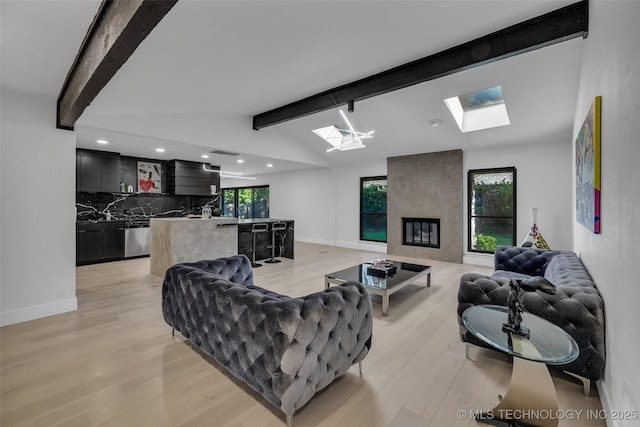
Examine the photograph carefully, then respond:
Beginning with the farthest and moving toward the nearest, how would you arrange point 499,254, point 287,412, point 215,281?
point 499,254 < point 215,281 < point 287,412

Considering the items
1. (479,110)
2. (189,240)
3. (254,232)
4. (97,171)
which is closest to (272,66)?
(189,240)

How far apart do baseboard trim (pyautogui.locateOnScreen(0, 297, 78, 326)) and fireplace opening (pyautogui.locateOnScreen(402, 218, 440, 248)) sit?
21.5 ft

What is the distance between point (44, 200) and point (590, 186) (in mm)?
5451

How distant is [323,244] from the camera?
905 centimetres

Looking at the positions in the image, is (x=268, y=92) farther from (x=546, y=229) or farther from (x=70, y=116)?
(x=546, y=229)

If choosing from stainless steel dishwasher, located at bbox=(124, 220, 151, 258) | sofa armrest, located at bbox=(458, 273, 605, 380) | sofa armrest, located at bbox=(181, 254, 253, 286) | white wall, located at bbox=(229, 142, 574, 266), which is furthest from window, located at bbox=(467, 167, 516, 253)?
stainless steel dishwasher, located at bbox=(124, 220, 151, 258)

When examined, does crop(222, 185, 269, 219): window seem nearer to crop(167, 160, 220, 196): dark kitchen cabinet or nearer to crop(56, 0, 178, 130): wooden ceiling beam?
crop(167, 160, 220, 196): dark kitchen cabinet

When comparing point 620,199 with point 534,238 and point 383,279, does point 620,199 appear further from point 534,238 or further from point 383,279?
point 534,238

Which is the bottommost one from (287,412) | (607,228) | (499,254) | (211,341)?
(287,412)

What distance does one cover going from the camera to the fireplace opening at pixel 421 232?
6742mm

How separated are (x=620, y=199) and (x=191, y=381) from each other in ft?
9.71

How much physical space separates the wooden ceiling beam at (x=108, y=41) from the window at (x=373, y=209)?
6605mm

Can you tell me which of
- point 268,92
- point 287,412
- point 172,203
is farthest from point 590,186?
point 172,203

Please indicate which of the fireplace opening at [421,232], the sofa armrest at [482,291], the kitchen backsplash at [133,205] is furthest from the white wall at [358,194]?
the sofa armrest at [482,291]
